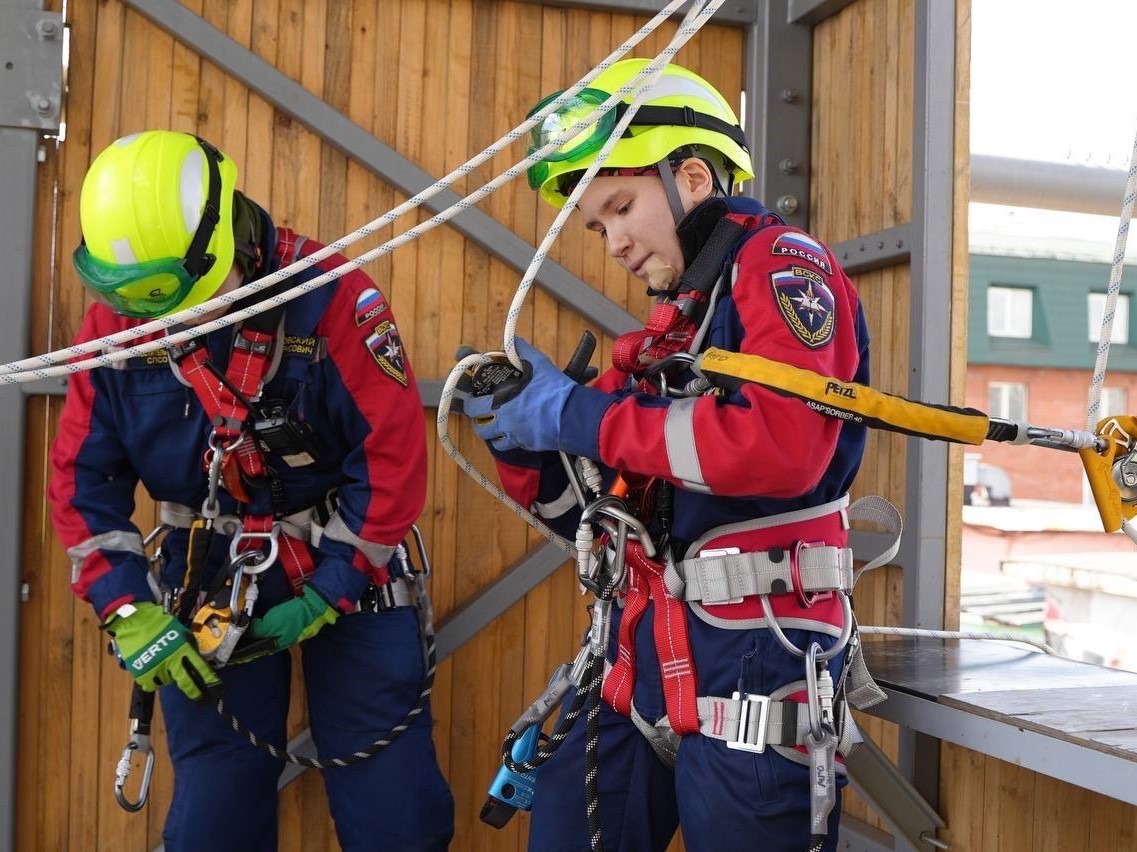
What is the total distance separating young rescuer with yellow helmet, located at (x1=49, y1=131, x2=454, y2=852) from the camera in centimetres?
270

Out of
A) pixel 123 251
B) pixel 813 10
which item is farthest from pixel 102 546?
pixel 813 10

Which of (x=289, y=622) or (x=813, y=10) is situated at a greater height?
(x=813, y=10)

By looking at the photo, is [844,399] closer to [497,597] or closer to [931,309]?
[931,309]

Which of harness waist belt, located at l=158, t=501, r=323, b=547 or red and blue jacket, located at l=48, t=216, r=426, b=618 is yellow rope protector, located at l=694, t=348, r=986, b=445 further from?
harness waist belt, located at l=158, t=501, r=323, b=547

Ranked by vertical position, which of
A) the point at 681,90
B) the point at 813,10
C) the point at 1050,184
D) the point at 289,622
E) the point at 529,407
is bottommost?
the point at 289,622

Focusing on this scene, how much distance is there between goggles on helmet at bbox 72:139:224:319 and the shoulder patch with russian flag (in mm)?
1360

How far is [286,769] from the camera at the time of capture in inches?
144

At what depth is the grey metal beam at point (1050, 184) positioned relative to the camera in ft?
17.0

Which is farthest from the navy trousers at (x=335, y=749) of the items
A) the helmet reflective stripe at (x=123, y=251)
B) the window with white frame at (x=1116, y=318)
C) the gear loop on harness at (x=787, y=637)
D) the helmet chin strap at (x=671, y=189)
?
the window with white frame at (x=1116, y=318)

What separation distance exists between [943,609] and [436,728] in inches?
71.5

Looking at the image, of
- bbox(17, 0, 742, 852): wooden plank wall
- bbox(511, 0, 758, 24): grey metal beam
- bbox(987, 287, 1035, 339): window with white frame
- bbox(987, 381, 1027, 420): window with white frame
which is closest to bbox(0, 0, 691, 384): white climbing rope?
bbox(17, 0, 742, 852): wooden plank wall

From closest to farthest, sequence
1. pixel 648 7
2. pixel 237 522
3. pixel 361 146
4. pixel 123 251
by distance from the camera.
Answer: pixel 123 251 < pixel 237 522 < pixel 361 146 < pixel 648 7

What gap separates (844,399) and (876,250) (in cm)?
183

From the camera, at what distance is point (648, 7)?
397cm
